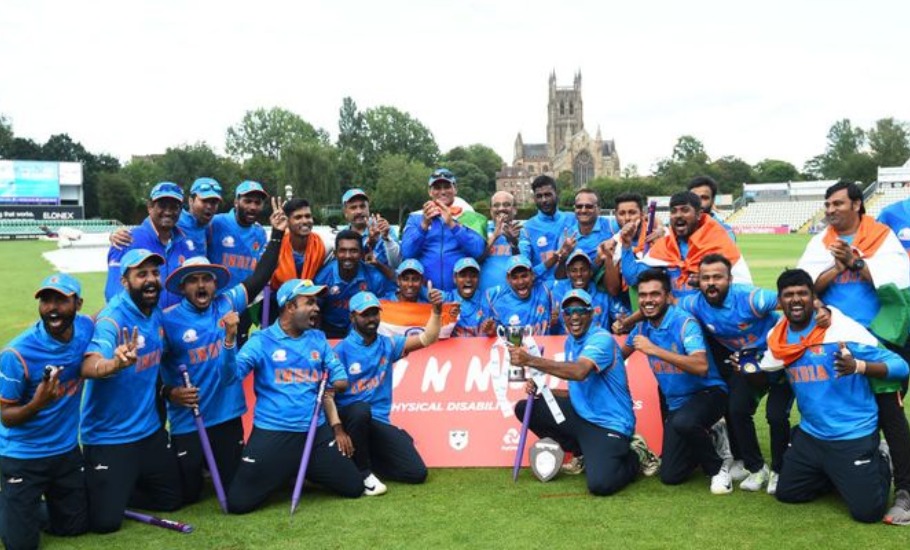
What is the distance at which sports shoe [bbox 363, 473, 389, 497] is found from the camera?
253 inches

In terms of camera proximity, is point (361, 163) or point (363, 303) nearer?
point (363, 303)

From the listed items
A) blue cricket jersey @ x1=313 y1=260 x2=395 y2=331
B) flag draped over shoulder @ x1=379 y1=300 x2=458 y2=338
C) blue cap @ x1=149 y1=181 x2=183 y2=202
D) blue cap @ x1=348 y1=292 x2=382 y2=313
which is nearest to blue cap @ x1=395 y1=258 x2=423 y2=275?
flag draped over shoulder @ x1=379 y1=300 x2=458 y2=338

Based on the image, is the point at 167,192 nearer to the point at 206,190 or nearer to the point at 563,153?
the point at 206,190

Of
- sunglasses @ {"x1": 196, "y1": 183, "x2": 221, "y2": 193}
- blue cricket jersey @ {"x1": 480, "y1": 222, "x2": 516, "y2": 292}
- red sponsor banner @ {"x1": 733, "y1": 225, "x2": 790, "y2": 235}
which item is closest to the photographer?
sunglasses @ {"x1": 196, "y1": 183, "x2": 221, "y2": 193}

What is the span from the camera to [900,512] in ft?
17.9

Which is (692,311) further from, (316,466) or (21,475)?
(21,475)

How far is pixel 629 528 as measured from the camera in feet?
18.0

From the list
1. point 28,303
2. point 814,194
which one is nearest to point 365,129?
point 814,194

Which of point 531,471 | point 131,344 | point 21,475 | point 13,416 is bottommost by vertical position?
point 531,471

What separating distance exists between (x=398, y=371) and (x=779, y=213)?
84.5m

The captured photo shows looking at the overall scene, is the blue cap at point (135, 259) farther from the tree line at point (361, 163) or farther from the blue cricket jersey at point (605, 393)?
the tree line at point (361, 163)

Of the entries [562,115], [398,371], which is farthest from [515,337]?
[562,115]

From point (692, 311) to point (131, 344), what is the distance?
462cm

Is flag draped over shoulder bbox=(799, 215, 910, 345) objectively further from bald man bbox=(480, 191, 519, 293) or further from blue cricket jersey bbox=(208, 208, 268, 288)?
blue cricket jersey bbox=(208, 208, 268, 288)
